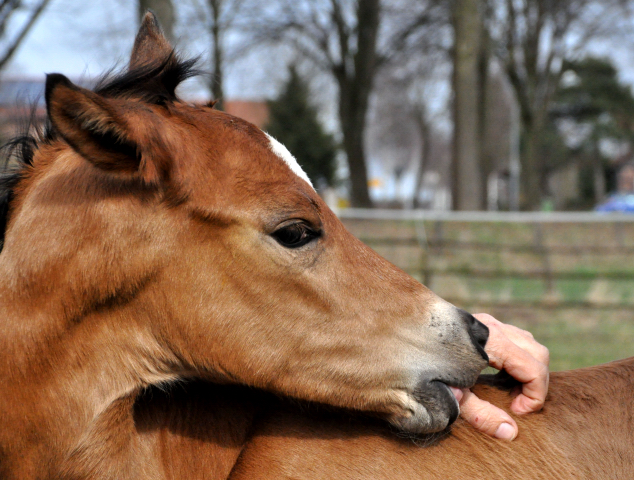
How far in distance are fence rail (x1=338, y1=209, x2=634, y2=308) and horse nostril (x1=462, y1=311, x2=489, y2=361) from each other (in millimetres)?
7952

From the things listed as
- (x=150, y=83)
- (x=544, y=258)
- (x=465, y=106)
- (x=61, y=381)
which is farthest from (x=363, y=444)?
(x=465, y=106)

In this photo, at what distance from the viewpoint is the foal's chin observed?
216 cm

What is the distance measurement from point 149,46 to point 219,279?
120cm

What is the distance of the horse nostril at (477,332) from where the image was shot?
2.23 metres

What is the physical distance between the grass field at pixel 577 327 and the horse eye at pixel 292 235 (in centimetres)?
713

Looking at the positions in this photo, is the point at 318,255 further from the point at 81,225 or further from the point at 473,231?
the point at 473,231

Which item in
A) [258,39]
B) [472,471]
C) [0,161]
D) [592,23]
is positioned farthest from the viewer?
[592,23]

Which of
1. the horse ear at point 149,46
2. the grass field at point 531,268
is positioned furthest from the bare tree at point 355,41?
the horse ear at point 149,46

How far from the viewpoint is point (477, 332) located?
2.27 meters

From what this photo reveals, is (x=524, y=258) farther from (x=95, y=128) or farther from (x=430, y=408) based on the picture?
(x=95, y=128)

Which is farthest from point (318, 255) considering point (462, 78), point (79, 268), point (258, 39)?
point (258, 39)

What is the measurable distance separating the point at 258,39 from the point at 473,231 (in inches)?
467

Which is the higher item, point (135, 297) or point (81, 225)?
point (81, 225)

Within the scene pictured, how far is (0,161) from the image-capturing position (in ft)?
9.02
